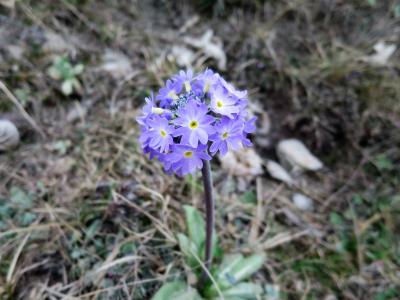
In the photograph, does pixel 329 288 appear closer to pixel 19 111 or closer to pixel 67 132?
pixel 67 132

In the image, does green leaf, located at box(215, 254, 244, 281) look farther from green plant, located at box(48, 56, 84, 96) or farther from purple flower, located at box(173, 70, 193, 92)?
green plant, located at box(48, 56, 84, 96)

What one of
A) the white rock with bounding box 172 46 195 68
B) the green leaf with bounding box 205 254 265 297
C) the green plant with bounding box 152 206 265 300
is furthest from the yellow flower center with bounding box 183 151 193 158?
the white rock with bounding box 172 46 195 68

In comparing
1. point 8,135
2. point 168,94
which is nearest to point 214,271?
point 168,94

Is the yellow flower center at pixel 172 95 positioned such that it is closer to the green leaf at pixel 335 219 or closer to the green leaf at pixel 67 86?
the green leaf at pixel 67 86

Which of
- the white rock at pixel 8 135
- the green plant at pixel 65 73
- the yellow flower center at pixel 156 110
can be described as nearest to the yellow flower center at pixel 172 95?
the yellow flower center at pixel 156 110

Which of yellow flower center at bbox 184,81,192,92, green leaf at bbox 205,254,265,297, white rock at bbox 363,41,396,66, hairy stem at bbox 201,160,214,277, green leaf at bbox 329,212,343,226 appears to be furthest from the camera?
white rock at bbox 363,41,396,66

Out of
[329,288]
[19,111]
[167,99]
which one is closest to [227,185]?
[329,288]
